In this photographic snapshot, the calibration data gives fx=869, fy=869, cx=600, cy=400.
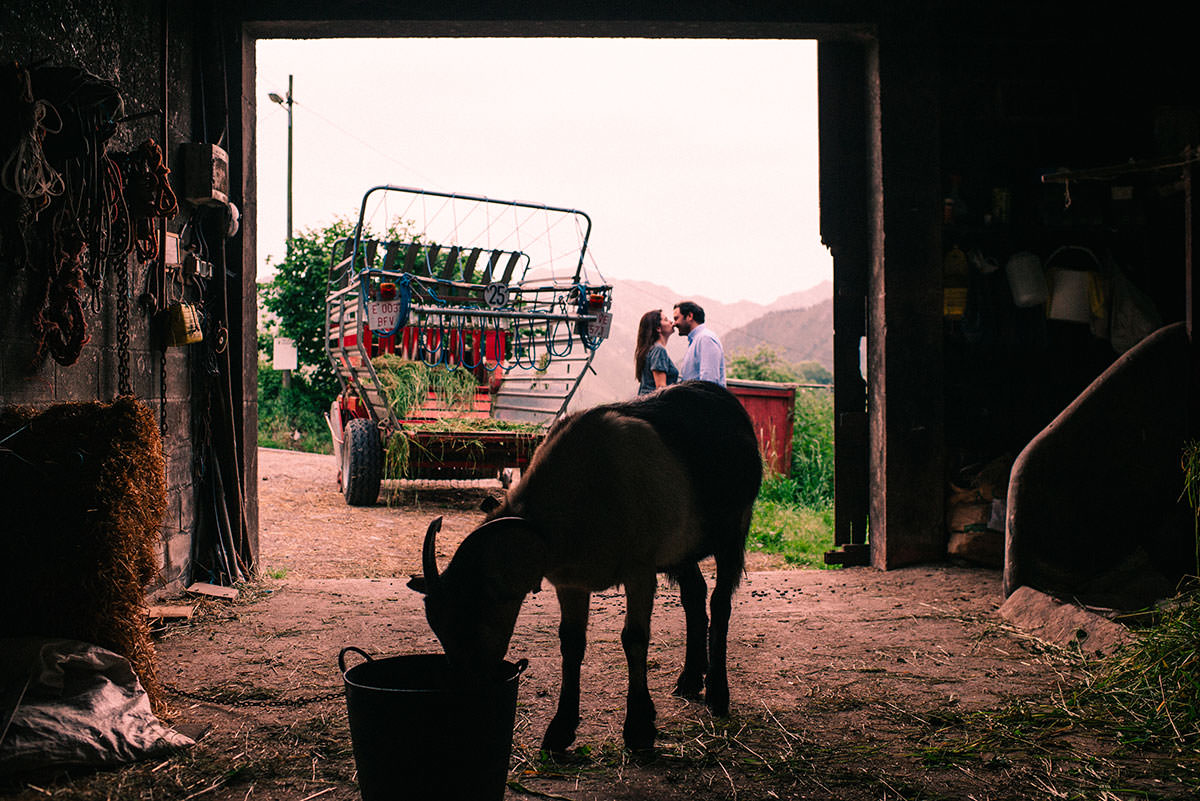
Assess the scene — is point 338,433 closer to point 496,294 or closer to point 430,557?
point 496,294

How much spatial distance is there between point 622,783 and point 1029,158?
598cm

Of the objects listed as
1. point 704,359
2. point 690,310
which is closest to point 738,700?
point 704,359

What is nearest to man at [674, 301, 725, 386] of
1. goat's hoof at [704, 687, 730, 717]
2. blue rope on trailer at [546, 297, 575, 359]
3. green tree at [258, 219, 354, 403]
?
blue rope on trailer at [546, 297, 575, 359]

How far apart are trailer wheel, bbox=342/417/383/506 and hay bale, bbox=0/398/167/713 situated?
5.58 metres

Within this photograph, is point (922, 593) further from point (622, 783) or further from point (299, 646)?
point (299, 646)

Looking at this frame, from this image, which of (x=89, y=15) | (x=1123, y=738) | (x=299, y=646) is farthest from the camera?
(x=299, y=646)

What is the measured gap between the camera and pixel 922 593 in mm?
5484

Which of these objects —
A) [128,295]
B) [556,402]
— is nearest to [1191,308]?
[128,295]

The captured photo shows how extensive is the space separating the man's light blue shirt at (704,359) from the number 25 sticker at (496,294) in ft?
9.73

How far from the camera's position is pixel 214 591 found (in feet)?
17.1

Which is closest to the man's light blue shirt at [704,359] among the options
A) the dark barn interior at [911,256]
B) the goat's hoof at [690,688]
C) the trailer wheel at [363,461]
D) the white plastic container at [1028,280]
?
the dark barn interior at [911,256]

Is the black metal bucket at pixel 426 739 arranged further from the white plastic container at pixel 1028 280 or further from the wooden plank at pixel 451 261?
the wooden plank at pixel 451 261

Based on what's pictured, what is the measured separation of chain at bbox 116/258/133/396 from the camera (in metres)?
4.14

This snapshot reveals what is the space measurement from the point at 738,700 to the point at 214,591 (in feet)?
10.8
